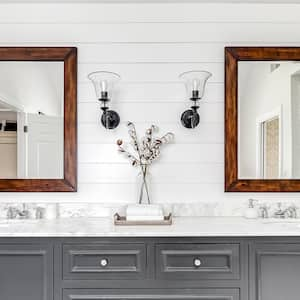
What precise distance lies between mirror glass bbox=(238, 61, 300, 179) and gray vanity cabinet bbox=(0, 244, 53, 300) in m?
1.43

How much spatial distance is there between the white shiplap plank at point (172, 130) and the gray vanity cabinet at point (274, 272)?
86 cm

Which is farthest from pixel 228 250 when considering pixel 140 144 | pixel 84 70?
pixel 84 70

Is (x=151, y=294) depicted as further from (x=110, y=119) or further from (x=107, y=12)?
(x=107, y=12)

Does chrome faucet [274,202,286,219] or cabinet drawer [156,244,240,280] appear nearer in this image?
cabinet drawer [156,244,240,280]

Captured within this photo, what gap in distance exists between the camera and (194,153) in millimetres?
2518

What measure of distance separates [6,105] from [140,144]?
1.00 metres

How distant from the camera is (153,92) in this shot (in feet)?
8.30

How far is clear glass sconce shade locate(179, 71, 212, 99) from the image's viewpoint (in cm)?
237

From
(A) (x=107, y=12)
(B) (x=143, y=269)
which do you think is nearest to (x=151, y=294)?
(B) (x=143, y=269)

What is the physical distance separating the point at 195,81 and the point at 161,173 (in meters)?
0.69

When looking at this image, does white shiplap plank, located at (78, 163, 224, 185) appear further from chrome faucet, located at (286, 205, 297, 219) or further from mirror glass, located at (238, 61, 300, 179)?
chrome faucet, located at (286, 205, 297, 219)

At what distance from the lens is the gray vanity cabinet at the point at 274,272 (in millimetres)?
1937

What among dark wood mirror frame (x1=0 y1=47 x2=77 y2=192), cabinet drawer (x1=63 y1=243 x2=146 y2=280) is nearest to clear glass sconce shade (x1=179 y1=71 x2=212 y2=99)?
dark wood mirror frame (x1=0 y1=47 x2=77 y2=192)

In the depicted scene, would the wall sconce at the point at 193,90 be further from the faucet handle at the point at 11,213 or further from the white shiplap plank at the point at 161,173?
the faucet handle at the point at 11,213
